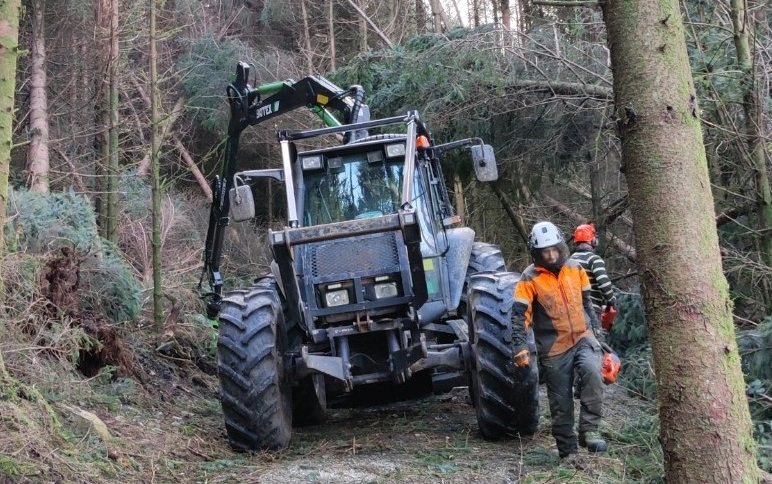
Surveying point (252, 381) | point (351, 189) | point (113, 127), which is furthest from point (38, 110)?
point (252, 381)

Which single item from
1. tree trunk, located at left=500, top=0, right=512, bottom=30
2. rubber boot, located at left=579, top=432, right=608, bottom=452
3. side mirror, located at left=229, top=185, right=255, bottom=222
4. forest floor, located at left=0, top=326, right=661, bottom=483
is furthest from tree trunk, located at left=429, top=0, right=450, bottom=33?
rubber boot, located at left=579, top=432, right=608, bottom=452

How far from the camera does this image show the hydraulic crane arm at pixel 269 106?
343 inches

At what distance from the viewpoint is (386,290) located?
21.0 feet

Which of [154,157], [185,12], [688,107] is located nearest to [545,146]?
[154,157]

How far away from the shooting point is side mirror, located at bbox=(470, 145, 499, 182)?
288 inches

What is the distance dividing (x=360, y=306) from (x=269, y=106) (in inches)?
137

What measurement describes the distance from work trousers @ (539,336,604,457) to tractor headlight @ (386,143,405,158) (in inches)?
90.1

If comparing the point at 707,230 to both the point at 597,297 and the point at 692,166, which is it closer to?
the point at 692,166

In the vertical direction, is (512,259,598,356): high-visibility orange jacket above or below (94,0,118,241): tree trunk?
below

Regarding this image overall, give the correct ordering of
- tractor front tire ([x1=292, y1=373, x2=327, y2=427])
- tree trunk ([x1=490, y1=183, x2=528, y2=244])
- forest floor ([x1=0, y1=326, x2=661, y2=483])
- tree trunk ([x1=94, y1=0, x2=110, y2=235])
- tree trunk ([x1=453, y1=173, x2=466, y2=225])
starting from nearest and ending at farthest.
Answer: forest floor ([x1=0, y1=326, x2=661, y2=483]) → tractor front tire ([x1=292, y1=373, x2=327, y2=427]) → tree trunk ([x1=94, y1=0, x2=110, y2=235]) → tree trunk ([x1=490, y1=183, x2=528, y2=244]) → tree trunk ([x1=453, y1=173, x2=466, y2=225])

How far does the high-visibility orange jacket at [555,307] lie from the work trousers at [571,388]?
64 mm

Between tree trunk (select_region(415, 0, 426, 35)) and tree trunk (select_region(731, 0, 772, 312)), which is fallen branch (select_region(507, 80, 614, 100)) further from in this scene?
tree trunk (select_region(415, 0, 426, 35))

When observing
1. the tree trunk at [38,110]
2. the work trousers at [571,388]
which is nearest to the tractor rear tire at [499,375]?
the work trousers at [571,388]

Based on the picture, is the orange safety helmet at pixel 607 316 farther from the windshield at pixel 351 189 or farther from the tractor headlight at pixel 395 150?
the tractor headlight at pixel 395 150
